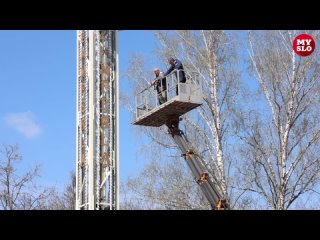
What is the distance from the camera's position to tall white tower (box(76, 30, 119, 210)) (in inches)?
604

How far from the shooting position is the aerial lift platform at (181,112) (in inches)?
492

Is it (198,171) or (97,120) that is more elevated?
(97,120)

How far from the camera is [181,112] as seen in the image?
13148mm

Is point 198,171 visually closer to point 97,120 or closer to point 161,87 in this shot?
point 161,87

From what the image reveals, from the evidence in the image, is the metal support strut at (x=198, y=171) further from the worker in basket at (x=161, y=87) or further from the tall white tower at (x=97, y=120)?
the tall white tower at (x=97, y=120)

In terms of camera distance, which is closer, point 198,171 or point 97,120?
point 198,171

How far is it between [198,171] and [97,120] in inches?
164

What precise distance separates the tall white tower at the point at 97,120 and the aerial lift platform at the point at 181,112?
2.26 meters

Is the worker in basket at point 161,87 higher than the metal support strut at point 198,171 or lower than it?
higher

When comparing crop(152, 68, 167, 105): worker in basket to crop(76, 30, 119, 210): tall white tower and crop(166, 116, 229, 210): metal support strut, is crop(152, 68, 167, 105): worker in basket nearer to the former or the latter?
crop(166, 116, 229, 210): metal support strut

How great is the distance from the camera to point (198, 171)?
1277 centimetres

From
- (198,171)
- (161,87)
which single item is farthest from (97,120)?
(198,171)
